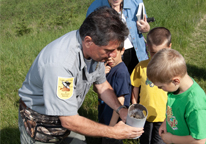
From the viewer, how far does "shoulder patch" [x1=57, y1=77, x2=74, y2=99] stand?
5.25 ft

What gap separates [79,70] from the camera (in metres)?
1.85

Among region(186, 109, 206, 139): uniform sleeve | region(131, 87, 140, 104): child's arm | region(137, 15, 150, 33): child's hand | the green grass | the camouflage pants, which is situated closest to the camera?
region(186, 109, 206, 139): uniform sleeve

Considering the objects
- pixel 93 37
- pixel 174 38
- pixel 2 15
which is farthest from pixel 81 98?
pixel 2 15

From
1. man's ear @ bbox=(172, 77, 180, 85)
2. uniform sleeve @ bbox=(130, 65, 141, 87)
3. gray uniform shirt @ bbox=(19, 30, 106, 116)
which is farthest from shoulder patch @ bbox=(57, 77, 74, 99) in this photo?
uniform sleeve @ bbox=(130, 65, 141, 87)

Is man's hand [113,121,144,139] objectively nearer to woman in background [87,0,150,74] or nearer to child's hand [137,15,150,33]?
woman in background [87,0,150,74]

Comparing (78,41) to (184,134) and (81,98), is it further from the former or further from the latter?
(184,134)

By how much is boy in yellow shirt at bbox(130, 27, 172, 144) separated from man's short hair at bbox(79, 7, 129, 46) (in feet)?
2.88

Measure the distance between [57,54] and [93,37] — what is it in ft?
1.12

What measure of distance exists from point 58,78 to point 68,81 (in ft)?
0.30

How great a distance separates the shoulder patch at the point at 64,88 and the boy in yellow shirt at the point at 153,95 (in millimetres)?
1109

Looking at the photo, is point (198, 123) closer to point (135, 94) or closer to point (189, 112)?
point (189, 112)

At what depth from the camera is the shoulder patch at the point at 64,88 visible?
160cm

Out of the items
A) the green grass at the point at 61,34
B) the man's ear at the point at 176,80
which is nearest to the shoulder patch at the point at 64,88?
the man's ear at the point at 176,80

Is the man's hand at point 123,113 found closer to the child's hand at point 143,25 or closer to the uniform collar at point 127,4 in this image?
the child's hand at point 143,25
